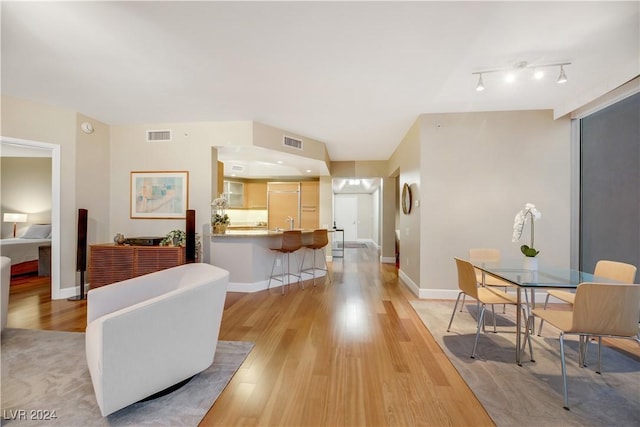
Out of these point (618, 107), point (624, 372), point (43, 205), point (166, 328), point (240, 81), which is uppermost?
point (240, 81)

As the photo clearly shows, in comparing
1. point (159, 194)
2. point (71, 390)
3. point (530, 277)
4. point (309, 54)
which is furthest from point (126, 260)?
point (530, 277)

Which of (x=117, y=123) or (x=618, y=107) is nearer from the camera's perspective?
(x=618, y=107)

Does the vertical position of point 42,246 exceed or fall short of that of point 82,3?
it falls short

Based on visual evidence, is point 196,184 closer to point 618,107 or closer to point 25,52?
point 25,52

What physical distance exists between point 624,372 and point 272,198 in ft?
23.2

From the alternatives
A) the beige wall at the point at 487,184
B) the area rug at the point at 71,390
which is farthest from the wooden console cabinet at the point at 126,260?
the beige wall at the point at 487,184

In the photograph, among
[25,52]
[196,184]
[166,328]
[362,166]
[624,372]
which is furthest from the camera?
[362,166]

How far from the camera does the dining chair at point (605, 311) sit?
1.61 meters

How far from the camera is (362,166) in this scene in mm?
7105

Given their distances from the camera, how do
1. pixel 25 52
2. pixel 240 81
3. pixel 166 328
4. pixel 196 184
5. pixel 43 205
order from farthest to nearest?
pixel 43 205 → pixel 196 184 → pixel 240 81 → pixel 25 52 → pixel 166 328

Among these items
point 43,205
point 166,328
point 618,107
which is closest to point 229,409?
point 166,328

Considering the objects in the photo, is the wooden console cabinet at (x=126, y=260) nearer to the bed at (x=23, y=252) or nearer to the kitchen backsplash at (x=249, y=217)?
the bed at (x=23, y=252)

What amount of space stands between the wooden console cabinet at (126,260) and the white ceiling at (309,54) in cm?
210

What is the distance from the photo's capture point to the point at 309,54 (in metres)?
2.38
